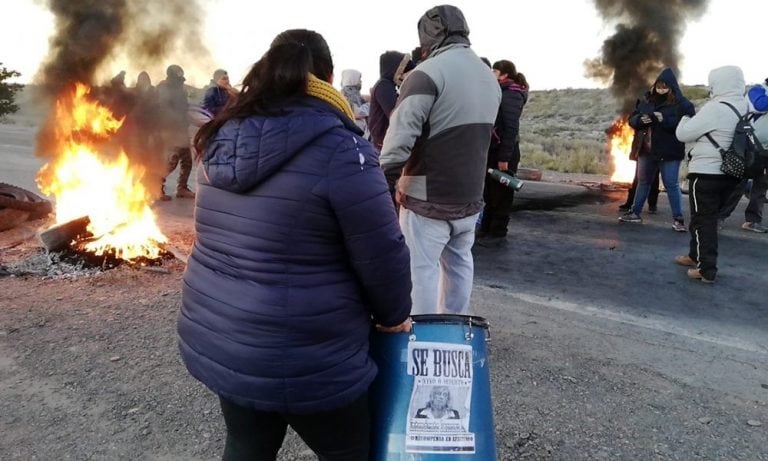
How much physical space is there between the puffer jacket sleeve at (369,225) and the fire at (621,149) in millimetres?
11974

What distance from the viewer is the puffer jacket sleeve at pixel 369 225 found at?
157 cm

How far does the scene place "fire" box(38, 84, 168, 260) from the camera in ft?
19.8

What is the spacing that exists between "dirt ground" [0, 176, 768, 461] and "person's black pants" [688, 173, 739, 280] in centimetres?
29

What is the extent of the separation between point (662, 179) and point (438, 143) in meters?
5.71

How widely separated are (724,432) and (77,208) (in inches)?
250

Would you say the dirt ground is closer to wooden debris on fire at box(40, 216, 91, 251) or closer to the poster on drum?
wooden debris on fire at box(40, 216, 91, 251)

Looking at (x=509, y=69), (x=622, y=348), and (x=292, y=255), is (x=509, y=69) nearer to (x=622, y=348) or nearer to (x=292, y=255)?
(x=622, y=348)

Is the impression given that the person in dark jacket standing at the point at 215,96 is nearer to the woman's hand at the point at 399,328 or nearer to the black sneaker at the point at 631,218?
the black sneaker at the point at 631,218

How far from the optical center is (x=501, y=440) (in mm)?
2838

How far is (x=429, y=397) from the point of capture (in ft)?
6.06

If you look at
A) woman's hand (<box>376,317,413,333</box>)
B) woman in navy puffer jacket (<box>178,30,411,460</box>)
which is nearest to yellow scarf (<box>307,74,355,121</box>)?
woman in navy puffer jacket (<box>178,30,411,460</box>)

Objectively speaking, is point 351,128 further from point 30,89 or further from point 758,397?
point 30,89

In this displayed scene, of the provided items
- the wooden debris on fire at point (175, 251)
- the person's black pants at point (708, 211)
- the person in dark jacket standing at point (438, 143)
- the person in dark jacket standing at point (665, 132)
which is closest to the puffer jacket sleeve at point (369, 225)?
the person in dark jacket standing at point (438, 143)

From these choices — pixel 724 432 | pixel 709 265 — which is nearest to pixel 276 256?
pixel 724 432
